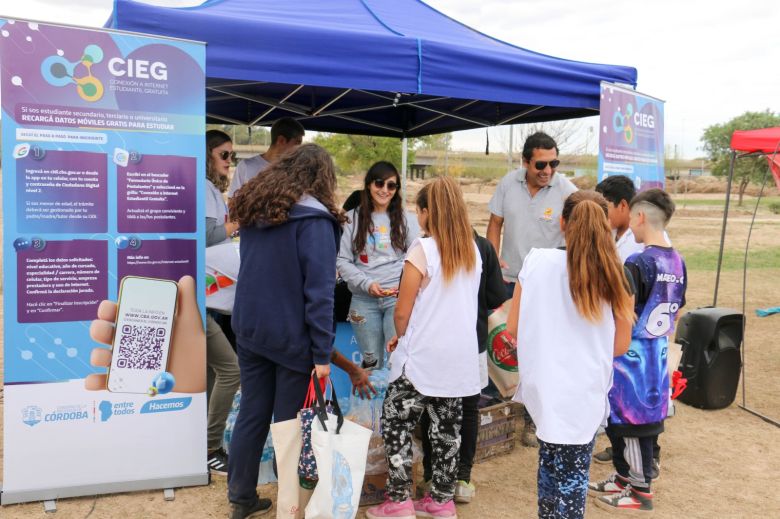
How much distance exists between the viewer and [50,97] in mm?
2932

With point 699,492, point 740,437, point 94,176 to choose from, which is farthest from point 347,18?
point 740,437

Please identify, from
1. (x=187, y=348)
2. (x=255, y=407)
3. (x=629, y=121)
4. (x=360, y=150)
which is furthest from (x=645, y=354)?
(x=360, y=150)

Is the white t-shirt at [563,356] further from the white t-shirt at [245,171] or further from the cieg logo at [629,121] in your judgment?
the white t-shirt at [245,171]

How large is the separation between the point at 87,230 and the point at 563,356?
221 cm

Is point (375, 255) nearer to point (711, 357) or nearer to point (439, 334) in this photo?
point (439, 334)

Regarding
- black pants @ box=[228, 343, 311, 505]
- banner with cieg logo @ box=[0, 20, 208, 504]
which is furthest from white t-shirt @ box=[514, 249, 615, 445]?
banner with cieg logo @ box=[0, 20, 208, 504]

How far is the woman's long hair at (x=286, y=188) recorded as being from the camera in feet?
8.49

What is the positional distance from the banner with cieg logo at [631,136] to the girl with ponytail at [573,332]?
70.8 inches

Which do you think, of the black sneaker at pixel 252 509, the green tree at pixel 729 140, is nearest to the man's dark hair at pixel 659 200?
the black sneaker at pixel 252 509

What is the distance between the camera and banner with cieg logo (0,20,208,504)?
293 cm

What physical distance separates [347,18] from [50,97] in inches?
73.2

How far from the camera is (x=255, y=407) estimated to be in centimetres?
282

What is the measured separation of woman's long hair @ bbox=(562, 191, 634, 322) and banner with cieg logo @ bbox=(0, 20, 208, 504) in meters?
1.84

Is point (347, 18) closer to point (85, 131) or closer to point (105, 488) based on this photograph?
point (85, 131)
